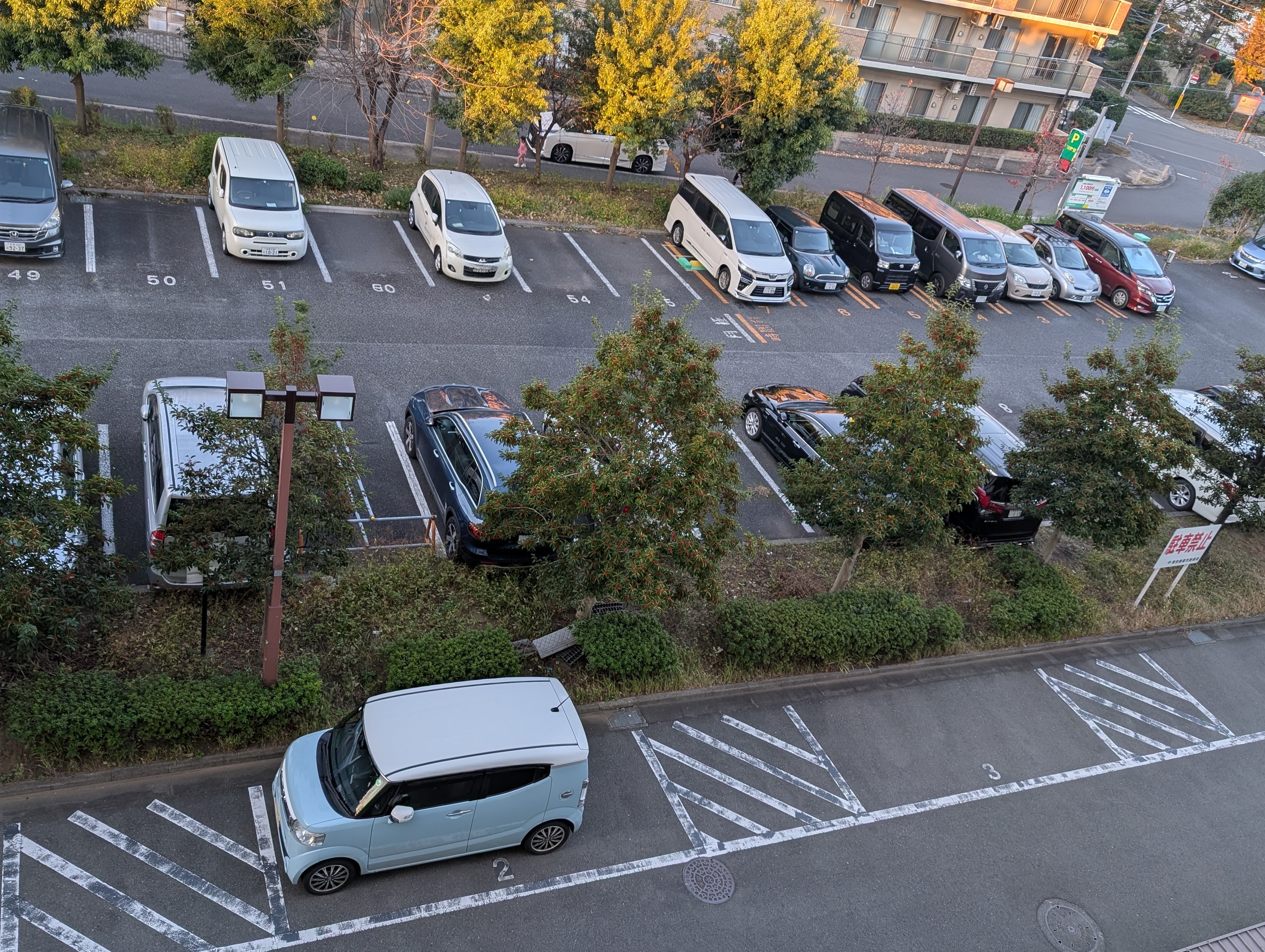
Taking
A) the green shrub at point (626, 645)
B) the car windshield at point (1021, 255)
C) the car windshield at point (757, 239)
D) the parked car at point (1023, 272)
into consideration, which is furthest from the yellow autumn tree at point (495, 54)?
the green shrub at point (626, 645)

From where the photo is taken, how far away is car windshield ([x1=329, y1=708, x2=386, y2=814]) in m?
8.03

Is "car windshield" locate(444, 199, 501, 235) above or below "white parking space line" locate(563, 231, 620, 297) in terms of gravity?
above

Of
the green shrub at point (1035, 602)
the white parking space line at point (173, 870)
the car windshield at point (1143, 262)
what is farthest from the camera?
the car windshield at point (1143, 262)

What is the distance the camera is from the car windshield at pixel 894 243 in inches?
963

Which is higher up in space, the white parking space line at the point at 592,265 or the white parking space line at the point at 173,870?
the white parking space line at the point at 592,265

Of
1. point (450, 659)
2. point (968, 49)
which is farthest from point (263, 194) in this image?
point (968, 49)

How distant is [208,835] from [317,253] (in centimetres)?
1408

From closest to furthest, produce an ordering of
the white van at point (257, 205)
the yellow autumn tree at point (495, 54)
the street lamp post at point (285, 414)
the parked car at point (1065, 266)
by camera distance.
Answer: the street lamp post at point (285, 414) < the white van at point (257, 205) < the yellow autumn tree at point (495, 54) < the parked car at point (1065, 266)

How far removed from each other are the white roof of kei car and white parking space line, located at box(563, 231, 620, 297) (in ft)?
44.4

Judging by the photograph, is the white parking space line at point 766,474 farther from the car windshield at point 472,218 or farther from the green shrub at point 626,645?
the car windshield at point 472,218

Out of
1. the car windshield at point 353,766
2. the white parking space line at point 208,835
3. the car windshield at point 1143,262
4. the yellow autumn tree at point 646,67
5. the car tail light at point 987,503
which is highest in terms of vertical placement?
the yellow autumn tree at point 646,67

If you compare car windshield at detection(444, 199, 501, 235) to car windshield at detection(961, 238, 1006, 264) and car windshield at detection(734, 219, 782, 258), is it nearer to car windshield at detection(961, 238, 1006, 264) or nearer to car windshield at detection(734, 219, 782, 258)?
car windshield at detection(734, 219, 782, 258)

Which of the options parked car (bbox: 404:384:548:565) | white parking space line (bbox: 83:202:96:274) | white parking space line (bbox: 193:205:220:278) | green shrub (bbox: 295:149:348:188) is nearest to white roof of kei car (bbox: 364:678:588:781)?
parked car (bbox: 404:384:548:565)

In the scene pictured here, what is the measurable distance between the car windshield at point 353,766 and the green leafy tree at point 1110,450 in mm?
10689
